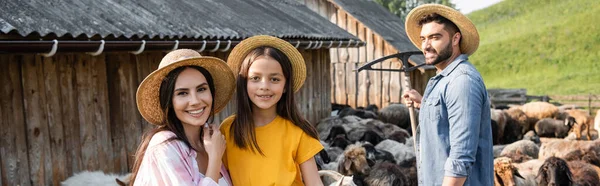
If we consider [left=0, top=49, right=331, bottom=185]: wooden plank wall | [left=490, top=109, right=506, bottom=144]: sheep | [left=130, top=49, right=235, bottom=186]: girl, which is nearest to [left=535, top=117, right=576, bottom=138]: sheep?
[left=490, top=109, right=506, bottom=144]: sheep

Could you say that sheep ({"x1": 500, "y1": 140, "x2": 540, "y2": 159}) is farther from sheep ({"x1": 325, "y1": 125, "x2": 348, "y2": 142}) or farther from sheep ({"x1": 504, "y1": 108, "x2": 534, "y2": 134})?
sheep ({"x1": 504, "y1": 108, "x2": 534, "y2": 134})

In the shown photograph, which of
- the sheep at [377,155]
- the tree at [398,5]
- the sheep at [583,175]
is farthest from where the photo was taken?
the tree at [398,5]

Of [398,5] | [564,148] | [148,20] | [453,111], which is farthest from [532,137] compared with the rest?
[398,5]

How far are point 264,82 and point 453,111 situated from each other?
1049mm

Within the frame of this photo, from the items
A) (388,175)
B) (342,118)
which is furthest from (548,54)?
(388,175)

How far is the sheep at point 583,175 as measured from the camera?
797cm

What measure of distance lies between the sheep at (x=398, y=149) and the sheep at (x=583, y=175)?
2.66m

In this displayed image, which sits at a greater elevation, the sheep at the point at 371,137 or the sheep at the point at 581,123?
the sheep at the point at 371,137

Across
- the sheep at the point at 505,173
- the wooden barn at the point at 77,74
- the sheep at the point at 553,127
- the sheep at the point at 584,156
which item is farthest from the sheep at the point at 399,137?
the sheep at the point at 553,127

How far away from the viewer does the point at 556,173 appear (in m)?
7.50

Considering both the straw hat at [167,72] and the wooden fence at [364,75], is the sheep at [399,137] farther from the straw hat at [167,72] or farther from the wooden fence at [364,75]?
the straw hat at [167,72]

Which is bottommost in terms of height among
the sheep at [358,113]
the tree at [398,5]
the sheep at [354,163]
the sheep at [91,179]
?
the sheep at [354,163]

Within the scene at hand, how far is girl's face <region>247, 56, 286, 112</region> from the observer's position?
124 inches

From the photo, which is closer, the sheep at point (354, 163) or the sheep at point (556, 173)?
the sheep at point (556, 173)
